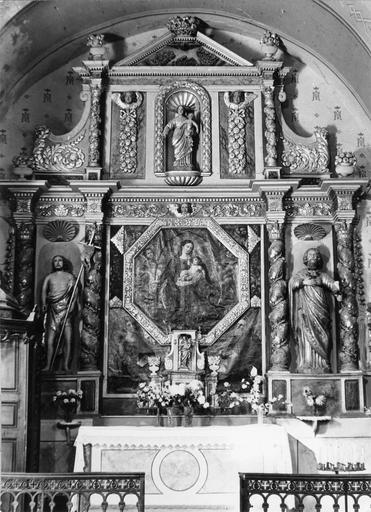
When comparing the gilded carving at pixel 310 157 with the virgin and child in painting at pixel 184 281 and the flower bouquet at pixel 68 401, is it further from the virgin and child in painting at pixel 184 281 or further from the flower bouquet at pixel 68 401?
the flower bouquet at pixel 68 401

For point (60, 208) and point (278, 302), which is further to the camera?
point (60, 208)

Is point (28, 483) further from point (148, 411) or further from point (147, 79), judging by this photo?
point (147, 79)

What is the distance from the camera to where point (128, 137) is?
11.2m

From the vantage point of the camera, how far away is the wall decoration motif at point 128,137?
11.1m

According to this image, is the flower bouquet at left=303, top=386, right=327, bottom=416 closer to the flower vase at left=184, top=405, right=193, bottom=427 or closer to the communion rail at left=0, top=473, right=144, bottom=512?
the flower vase at left=184, top=405, right=193, bottom=427

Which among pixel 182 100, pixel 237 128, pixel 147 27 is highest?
pixel 147 27

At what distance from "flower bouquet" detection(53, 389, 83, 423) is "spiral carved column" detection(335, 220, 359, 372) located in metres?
3.66

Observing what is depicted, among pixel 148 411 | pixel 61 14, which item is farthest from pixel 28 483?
pixel 61 14

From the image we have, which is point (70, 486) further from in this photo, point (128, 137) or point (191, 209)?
point (128, 137)

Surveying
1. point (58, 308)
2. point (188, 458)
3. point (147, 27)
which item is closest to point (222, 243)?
point (58, 308)

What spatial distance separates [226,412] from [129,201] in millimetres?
3319

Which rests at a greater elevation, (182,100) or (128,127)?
(182,100)

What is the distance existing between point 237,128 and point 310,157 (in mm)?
1175

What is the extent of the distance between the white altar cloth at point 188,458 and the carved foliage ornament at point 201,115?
4.17m
